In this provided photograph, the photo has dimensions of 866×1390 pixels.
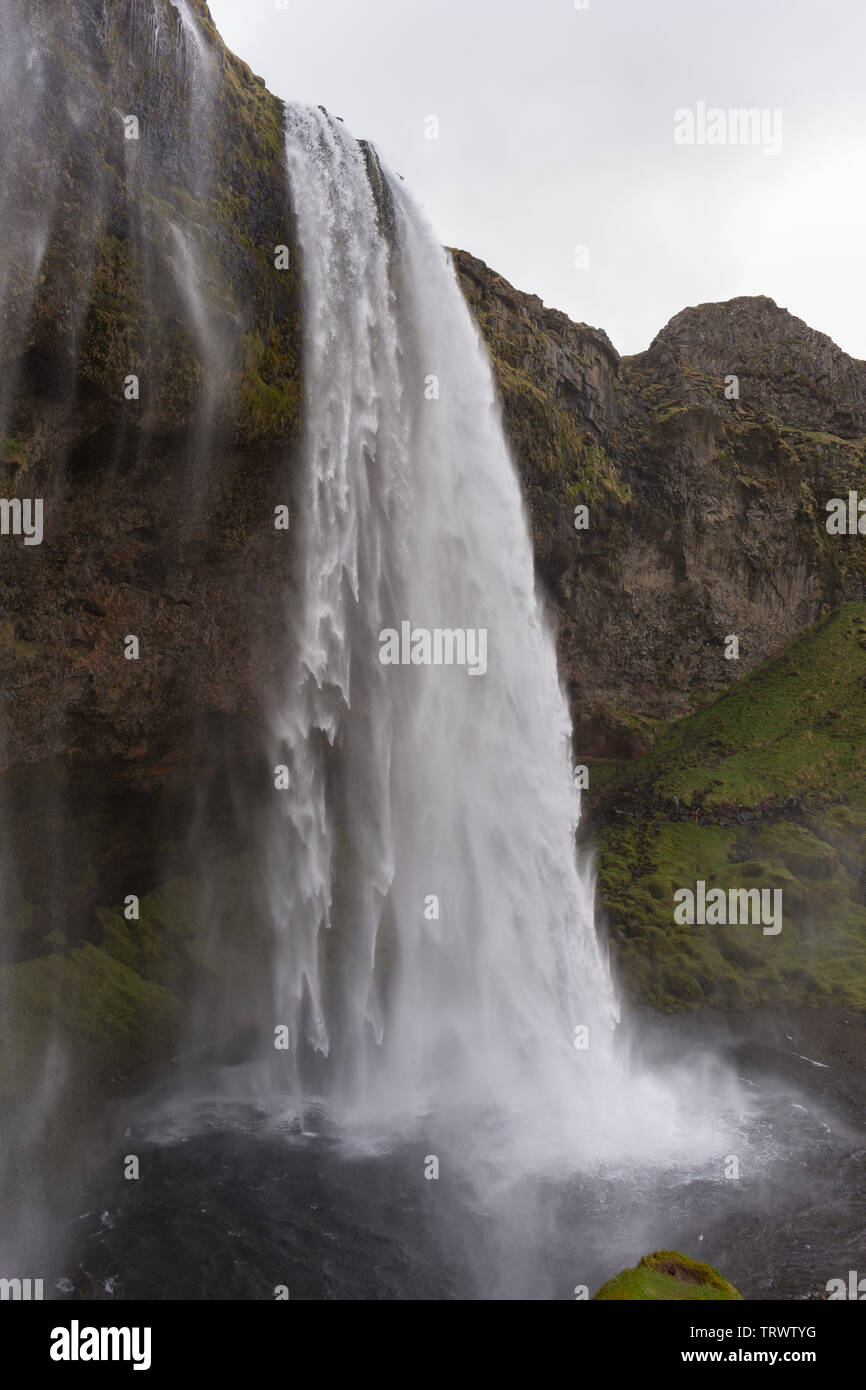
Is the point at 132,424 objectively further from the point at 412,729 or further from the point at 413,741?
the point at 413,741

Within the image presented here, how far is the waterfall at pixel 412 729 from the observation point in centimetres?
2214

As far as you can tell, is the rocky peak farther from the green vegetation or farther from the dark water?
the dark water

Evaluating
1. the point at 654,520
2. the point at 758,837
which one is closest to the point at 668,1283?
the point at 758,837

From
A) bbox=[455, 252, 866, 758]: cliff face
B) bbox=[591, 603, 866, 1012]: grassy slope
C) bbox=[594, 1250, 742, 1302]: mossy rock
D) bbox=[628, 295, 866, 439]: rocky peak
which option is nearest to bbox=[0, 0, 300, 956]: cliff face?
bbox=[455, 252, 866, 758]: cliff face

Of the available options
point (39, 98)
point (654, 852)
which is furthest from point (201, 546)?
point (654, 852)

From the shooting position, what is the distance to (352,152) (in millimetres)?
23188

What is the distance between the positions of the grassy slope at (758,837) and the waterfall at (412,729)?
617 centimetres

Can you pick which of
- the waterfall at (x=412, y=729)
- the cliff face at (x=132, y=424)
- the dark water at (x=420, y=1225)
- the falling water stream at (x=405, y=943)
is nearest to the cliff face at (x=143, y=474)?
the cliff face at (x=132, y=424)

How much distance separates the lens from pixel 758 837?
34.6m

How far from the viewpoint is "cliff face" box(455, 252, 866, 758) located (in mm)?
33750

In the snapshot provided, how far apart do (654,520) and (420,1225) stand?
31833mm

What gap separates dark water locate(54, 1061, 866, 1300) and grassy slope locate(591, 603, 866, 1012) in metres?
8.57

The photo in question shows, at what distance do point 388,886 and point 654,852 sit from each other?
1401 centimetres
